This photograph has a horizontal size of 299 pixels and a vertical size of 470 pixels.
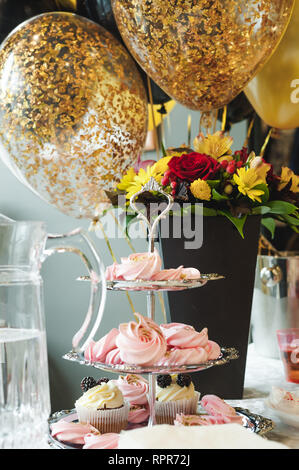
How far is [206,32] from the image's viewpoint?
1.04m

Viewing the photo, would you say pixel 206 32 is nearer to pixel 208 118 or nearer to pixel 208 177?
pixel 208 177

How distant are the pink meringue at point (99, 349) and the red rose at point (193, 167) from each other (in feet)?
1.08

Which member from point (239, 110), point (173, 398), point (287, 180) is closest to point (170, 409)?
point (173, 398)

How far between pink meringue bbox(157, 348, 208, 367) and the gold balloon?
0.88 m

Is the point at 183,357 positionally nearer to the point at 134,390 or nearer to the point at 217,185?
the point at 134,390

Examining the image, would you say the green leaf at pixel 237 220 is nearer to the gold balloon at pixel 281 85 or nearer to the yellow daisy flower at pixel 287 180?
the yellow daisy flower at pixel 287 180

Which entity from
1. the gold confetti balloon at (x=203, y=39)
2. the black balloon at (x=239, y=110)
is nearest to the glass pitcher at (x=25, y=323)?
the gold confetti balloon at (x=203, y=39)

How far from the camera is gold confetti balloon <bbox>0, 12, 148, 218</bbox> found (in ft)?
3.97

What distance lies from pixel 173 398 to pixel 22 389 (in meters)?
0.28

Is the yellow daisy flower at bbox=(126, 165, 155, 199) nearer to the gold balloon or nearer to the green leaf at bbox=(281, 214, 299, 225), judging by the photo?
the green leaf at bbox=(281, 214, 299, 225)

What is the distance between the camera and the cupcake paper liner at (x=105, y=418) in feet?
2.27

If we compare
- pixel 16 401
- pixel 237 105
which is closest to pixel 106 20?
pixel 237 105

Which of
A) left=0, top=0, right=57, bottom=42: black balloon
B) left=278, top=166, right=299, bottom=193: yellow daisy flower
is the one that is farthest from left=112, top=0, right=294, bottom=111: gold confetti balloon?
left=0, top=0, right=57, bottom=42: black balloon

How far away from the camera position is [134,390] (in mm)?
780
